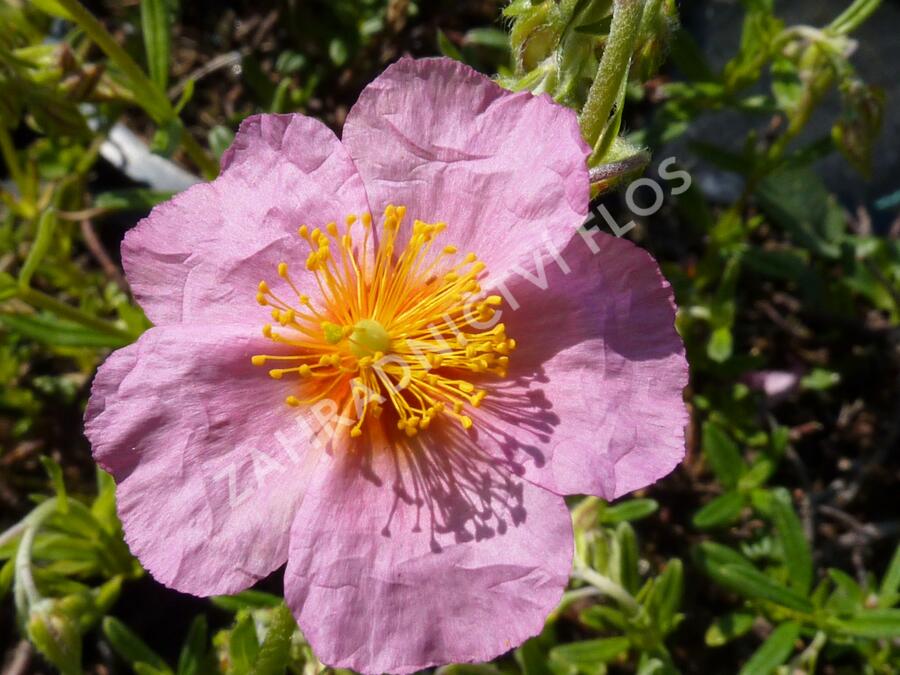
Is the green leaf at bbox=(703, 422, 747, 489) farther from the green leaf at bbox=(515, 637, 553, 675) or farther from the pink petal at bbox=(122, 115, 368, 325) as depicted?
the pink petal at bbox=(122, 115, 368, 325)

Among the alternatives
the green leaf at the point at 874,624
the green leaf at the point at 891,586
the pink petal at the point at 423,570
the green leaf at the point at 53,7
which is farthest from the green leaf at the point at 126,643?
the green leaf at the point at 891,586

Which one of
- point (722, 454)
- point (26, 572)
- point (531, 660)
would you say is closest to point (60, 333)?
point (26, 572)

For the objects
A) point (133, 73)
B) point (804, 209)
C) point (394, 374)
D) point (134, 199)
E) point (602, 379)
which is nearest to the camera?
point (602, 379)

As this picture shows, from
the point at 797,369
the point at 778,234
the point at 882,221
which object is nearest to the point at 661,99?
the point at 778,234

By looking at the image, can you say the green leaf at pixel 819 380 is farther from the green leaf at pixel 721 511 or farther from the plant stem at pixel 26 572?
the plant stem at pixel 26 572

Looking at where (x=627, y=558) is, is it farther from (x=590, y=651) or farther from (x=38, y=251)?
(x=38, y=251)

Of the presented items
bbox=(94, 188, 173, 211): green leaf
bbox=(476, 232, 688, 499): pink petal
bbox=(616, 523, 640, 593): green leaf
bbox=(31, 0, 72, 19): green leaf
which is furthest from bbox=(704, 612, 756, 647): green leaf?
bbox=(31, 0, 72, 19): green leaf
